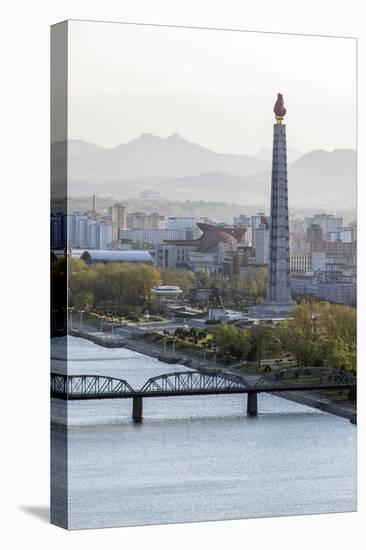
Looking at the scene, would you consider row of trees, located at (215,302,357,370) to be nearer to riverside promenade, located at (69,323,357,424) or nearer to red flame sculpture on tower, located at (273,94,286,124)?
riverside promenade, located at (69,323,357,424)

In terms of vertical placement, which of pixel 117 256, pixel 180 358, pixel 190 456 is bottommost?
pixel 190 456

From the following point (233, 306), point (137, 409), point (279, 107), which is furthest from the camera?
point (279, 107)

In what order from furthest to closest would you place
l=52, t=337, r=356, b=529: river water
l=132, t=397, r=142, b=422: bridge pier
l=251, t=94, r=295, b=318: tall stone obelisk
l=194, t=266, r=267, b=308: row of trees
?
l=251, t=94, r=295, b=318: tall stone obelisk < l=194, t=266, r=267, b=308: row of trees < l=132, t=397, r=142, b=422: bridge pier < l=52, t=337, r=356, b=529: river water

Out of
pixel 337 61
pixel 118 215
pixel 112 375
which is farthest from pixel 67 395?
pixel 337 61

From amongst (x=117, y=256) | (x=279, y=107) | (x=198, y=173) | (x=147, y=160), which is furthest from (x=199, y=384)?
(x=279, y=107)

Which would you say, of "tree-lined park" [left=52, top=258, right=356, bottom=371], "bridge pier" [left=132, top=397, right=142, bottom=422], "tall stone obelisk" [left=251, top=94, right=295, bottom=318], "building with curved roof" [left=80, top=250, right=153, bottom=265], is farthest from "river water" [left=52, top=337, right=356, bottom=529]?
"tall stone obelisk" [left=251, top=94, right=295, bottom=318]

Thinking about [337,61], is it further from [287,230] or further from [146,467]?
[146,467]

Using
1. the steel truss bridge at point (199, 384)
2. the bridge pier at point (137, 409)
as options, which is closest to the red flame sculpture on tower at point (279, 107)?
the steel truss bridge at point (199, 384)

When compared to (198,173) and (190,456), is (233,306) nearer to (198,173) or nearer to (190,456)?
(198,173)

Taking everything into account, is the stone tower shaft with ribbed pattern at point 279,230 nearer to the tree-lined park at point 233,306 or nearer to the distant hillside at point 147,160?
the tree-lined park at point 233,306
